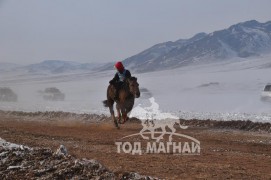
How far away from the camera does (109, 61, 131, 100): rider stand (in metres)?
16.3

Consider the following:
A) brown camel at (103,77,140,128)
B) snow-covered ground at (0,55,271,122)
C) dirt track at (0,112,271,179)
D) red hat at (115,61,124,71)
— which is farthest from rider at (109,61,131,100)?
snow-covered ground at (0,55,271,122)

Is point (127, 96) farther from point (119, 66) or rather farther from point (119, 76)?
point (119, 66)

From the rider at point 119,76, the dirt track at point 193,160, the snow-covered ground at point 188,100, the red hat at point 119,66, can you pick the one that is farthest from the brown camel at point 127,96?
the snow-covered ground at point 188,100

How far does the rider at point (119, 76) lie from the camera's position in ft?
53.5

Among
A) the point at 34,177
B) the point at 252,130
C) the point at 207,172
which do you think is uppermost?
the point at 34,177

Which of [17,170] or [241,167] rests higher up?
[17,170]

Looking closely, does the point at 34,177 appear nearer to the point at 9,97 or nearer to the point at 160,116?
the point at 160,116

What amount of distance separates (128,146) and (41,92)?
205ft

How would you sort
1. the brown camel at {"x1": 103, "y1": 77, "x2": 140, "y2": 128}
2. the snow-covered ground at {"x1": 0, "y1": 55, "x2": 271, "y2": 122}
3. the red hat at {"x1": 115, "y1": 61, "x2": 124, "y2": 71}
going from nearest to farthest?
the brown camel at {"x1": 103, "y1": 77, "x2": 140, "y2": 128} < the red hat at {"x1": 115, "y1": 61, "x2": 124, "y2": 71} < the snow-covered ground at {"x1": 0, "y1": 55, "x2": 271, "y2": 122}

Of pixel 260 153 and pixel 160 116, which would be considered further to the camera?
pixel 160 116

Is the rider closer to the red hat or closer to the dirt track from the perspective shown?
the red hat

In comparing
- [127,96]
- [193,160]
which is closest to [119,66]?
[127,96]

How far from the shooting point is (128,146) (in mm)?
14781

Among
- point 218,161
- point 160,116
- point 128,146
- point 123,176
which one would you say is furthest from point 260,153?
point 160,116
